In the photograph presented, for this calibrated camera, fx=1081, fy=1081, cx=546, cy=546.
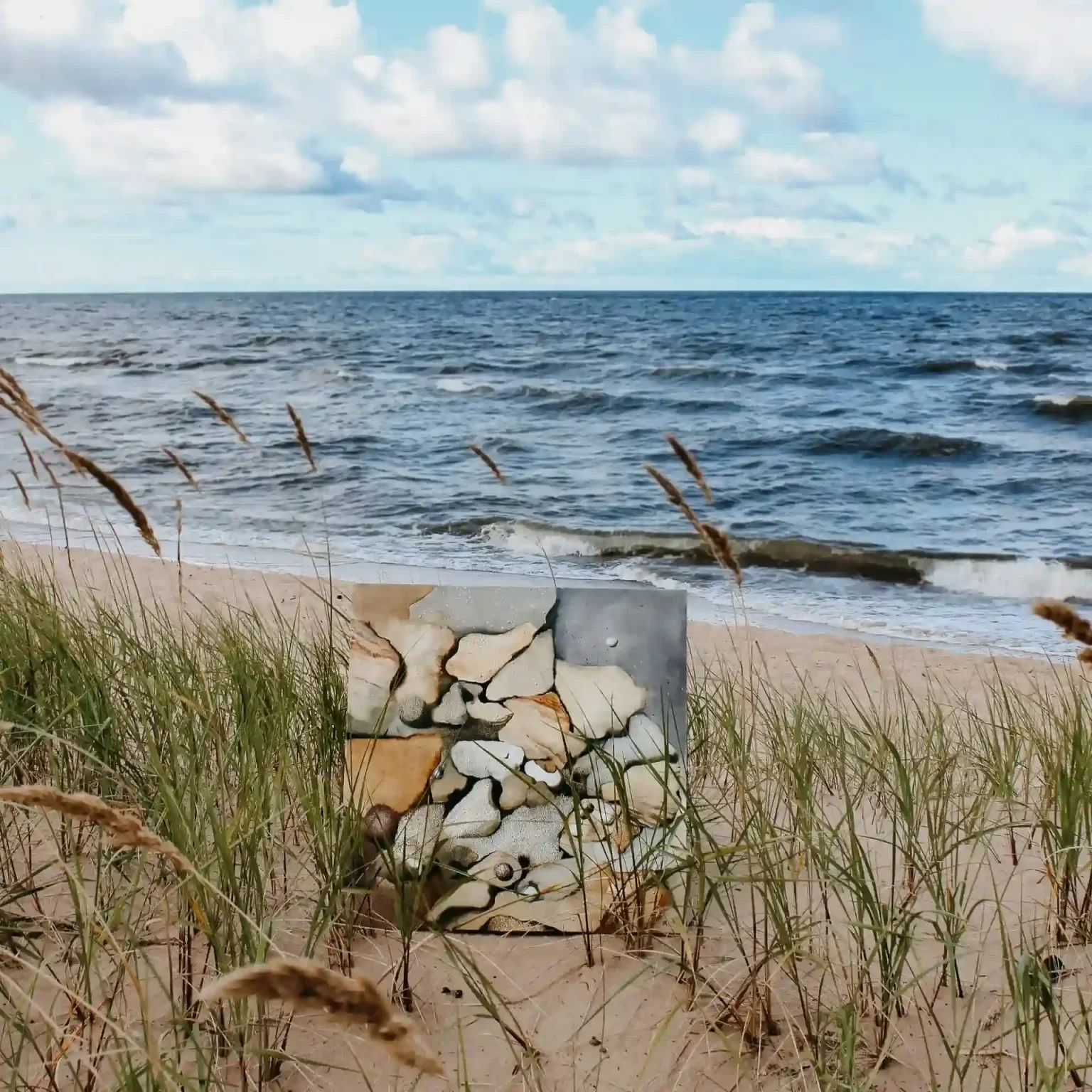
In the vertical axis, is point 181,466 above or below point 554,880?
above

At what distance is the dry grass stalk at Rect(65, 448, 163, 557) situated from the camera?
2188 mm

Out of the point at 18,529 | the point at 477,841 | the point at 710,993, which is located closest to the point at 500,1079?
the point at 710,993

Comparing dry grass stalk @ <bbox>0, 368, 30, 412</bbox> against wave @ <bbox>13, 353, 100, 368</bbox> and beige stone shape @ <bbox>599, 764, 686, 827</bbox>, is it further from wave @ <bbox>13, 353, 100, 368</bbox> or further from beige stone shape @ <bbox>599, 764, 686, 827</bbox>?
wave @ <bbox>13, 353, 100, 368</bbox>

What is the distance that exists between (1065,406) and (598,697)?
20660 mm

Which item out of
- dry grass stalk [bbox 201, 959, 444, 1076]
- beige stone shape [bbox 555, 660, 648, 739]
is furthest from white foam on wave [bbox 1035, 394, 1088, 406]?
dry grass stalk [bbox 201, 959, 444, 1076]

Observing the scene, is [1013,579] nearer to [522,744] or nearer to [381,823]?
[522,744]

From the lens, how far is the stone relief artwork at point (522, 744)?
2.13 metres

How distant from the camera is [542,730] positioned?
2246 millimetres

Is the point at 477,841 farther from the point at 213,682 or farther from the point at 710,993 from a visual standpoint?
the point at 213,682

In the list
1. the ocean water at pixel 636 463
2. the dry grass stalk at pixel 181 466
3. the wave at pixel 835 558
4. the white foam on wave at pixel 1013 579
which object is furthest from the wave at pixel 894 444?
the dry grass stalk at pixel 181 466

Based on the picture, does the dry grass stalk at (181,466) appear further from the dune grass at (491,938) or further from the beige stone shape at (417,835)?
the beige stone shape at (417,835)

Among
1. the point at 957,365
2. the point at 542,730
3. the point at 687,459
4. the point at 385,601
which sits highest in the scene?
the point at 957,365

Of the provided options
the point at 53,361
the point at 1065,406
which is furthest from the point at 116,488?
the point at 53,361

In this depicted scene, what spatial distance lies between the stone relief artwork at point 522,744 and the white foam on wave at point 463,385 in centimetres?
2175
